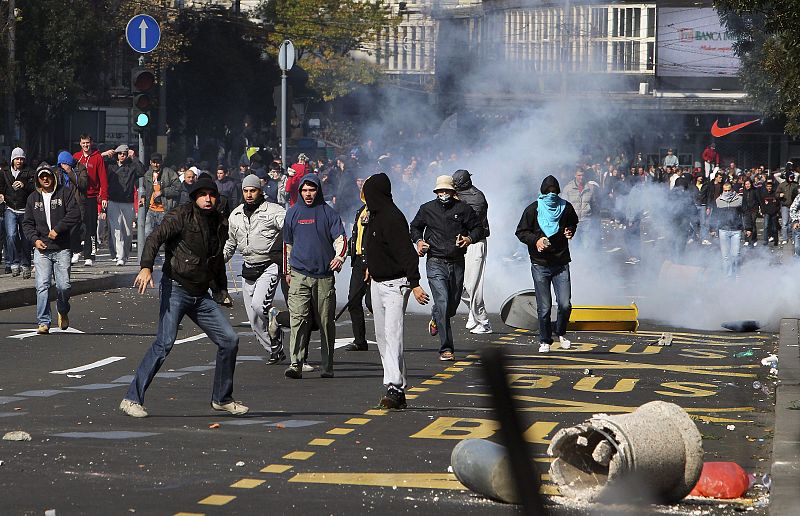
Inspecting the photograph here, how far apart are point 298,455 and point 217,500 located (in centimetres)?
138

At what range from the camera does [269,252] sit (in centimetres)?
1329

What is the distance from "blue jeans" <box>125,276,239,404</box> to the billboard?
229 feet

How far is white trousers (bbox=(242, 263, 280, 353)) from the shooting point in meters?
13.2

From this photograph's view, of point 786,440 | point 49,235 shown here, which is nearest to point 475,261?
point 49,235

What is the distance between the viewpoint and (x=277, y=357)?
13.4 meters

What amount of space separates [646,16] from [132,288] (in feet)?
163

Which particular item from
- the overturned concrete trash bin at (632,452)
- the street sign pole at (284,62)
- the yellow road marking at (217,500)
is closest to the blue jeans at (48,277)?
the yellow road marking at (217,500)

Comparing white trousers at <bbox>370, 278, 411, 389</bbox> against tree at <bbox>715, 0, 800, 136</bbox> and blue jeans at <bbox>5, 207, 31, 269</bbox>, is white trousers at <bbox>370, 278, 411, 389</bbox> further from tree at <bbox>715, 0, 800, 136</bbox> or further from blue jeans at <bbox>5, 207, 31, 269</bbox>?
blue jeans at <bbox>5, 207, 31, 269</bbox>

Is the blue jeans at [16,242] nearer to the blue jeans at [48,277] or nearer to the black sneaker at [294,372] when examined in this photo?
the blue jeans at [48,277]

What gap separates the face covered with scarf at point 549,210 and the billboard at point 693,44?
6472 centimetres

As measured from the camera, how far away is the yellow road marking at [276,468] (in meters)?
8.12

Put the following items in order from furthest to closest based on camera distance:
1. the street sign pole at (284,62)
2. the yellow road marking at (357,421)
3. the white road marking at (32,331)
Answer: the street sign pole at (284,62) < the white road marking at (32,331) < the yellow road marking at (357,421)

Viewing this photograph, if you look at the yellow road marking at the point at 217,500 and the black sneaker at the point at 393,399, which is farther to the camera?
the black sneaker at the point at 393,399

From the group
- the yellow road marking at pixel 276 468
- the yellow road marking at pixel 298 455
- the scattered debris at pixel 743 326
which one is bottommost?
the scattered debris at pixel 743 326
